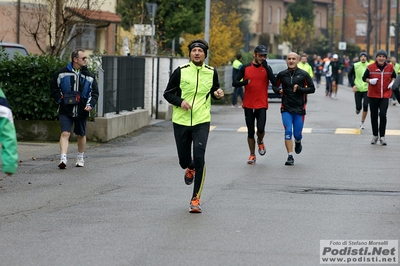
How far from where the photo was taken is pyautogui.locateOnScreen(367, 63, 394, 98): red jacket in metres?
17.9

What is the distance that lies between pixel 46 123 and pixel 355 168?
256 inches

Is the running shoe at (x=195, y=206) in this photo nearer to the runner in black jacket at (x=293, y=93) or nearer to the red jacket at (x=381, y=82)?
the runner in black jacket at (x=293, y=93)

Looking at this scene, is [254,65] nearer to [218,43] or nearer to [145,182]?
[145,182]

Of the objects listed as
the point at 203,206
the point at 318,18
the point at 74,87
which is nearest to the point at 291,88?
the point at 74,87

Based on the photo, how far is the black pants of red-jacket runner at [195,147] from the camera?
392 inches

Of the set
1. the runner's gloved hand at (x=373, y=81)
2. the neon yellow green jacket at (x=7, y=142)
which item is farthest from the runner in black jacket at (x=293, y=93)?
the neon yellow green jacket at (x=7, y=142)

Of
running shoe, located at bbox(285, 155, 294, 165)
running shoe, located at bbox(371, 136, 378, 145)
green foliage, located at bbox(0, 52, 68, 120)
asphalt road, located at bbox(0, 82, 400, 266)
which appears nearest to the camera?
asphalt road, located at bbox(0, 82, 400, 266)

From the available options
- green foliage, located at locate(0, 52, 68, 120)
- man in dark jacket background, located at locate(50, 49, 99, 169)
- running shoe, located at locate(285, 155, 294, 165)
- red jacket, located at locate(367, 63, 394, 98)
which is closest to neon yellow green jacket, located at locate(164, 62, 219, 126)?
man in dark jacket background, located at locate(50, 49, 99, 169)

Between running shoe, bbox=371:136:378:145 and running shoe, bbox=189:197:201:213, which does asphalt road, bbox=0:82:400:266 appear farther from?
running shoe, bbox=371:136:378:145

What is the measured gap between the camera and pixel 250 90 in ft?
48.6

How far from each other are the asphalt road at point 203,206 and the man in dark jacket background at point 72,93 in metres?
0.61

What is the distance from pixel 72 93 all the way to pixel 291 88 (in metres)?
3.36

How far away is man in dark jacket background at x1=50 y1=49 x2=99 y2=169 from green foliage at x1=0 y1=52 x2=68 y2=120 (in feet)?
13.6

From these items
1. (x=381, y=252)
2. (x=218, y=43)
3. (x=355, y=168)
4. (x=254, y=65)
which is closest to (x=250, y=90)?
(x=254, y=65)
